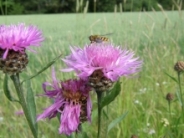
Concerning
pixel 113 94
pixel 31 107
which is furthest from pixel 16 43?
pixel 113 94

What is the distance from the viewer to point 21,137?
6.73ft

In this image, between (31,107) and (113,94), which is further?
(31,107)

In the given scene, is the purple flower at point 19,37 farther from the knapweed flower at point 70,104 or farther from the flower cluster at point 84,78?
the knapweed flower at point 70,104

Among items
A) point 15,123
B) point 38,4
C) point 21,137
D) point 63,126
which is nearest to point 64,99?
point 63,126

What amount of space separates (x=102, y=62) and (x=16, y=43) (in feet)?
0.72

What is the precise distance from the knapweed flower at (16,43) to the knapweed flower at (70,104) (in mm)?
122

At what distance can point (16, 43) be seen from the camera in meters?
0.97

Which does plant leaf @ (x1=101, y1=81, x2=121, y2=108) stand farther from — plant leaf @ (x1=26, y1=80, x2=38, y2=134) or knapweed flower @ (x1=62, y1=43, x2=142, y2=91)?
plant leaf @ (x1=26, y1=80, x2=38, y2=134)

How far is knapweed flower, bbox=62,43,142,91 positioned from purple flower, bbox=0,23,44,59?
0.13 metres

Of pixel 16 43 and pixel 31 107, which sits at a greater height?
pixel 16 43

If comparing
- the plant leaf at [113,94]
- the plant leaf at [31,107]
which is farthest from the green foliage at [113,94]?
the plant leaf at [31,107]

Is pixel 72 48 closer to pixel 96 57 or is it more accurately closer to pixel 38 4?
pixel 96 57

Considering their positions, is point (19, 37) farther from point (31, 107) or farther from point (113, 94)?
point (113, 94)

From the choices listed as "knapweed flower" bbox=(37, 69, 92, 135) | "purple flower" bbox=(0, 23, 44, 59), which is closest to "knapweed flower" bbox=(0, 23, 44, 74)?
"purple flower" bbox=(0, 23, 44, 59)
